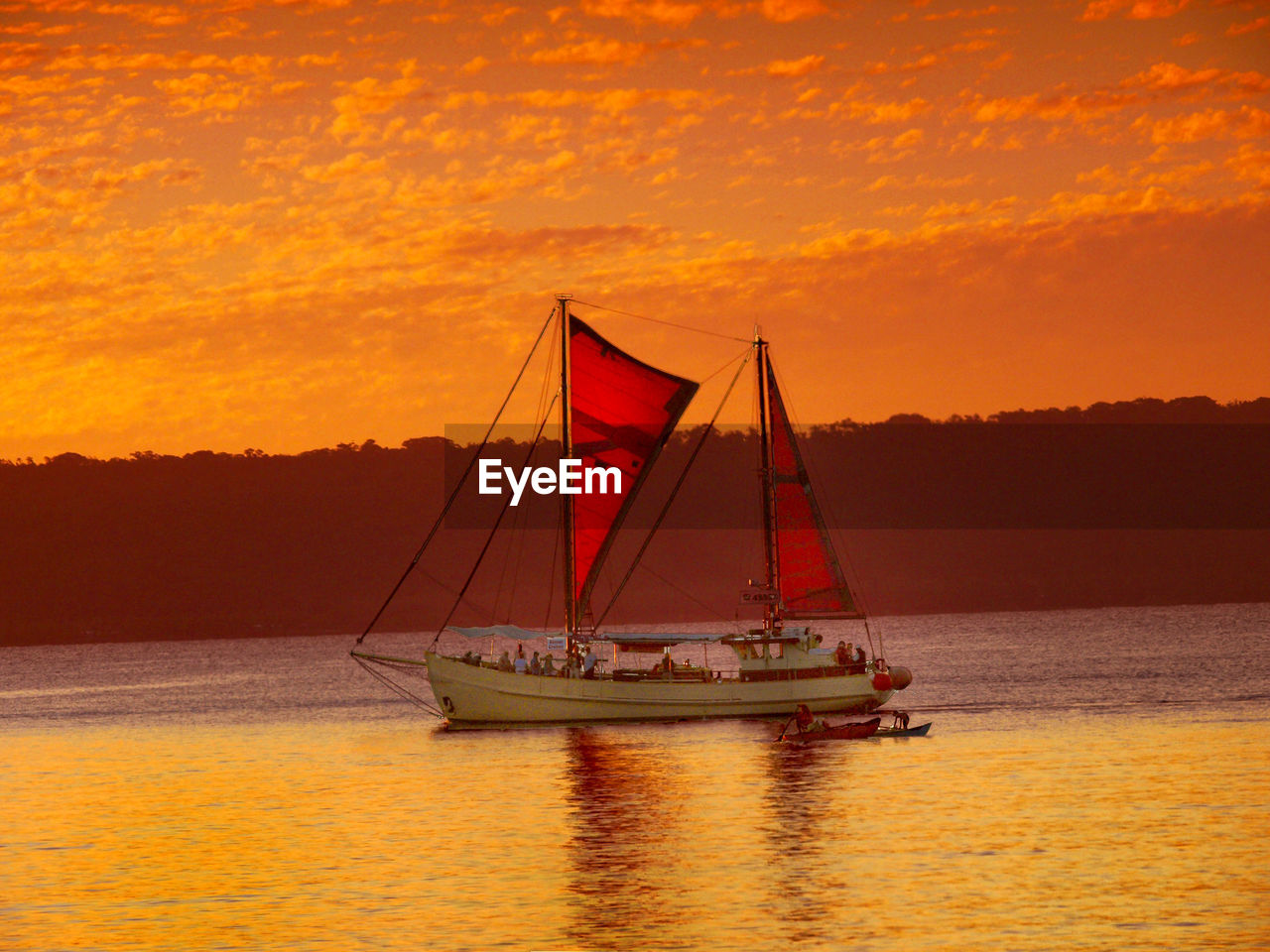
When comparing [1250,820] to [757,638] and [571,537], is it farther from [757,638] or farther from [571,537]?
[571,537]

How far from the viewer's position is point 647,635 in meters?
89.1

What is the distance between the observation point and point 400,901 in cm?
4269

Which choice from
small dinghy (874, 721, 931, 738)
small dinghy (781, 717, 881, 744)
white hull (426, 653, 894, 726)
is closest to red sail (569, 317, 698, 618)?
white hull (426, 653, 894, 726)

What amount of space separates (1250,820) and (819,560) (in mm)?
42192

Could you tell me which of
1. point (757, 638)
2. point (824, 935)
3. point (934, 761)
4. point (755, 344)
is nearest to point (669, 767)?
point (934, 761)

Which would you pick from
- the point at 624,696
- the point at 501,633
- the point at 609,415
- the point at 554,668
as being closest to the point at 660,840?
the point at 624,696

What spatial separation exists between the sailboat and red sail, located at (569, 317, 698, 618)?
56mm

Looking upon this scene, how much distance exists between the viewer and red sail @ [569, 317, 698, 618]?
91.8 meters

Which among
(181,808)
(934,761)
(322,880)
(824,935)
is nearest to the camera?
(824,935)

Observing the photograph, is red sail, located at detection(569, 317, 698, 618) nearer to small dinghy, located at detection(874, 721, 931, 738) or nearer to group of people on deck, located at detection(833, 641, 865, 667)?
group of people on deck, located at detection(833, 641, 865, 667)

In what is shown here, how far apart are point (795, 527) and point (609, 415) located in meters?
12.1

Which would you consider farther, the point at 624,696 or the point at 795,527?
the point at 795,527

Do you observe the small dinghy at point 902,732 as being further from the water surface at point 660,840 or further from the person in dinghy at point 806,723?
the person in dinghy at point 806,723

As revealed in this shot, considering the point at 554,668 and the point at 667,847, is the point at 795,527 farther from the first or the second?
the point at 667,847
